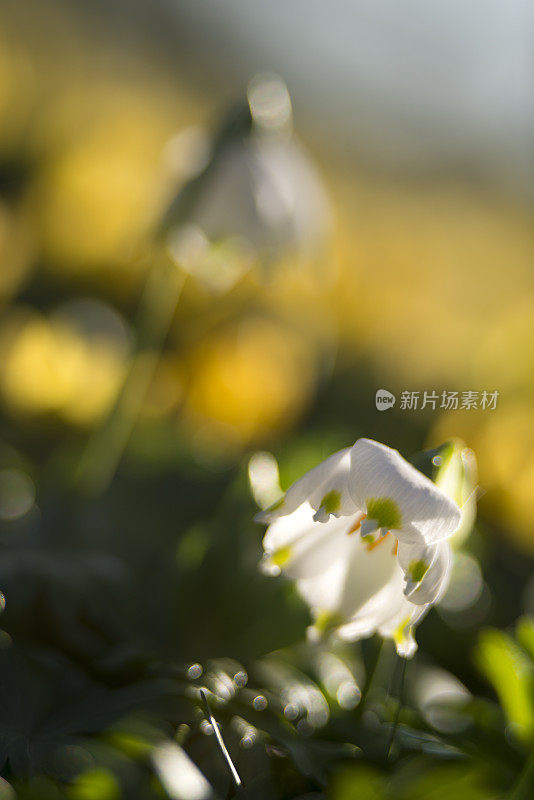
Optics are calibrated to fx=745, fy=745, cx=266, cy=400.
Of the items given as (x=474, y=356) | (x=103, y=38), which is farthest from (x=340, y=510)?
(x=103, y=38)

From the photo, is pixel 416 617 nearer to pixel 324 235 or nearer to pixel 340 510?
pixel 340 510

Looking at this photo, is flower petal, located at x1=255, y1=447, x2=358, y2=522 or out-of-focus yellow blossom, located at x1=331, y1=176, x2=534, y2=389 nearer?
flower petal, located at x1=255, y1=447, x2=358, y2=522

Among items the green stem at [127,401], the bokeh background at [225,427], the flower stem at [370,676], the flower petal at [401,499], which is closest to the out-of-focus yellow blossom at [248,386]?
the bokeh background at [225,427]

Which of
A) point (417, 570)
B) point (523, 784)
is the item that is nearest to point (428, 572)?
point (417, 570)

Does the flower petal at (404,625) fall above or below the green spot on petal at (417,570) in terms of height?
below

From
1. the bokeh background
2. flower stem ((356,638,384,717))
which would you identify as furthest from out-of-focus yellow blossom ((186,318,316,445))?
flower stem ((356,638,384,717))

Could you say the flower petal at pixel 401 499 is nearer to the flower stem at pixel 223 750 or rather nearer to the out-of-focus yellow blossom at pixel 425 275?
the flower stem at pixel 223 750

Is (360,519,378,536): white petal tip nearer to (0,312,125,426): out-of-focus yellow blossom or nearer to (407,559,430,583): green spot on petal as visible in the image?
(407,559,430,583): green spot on petal

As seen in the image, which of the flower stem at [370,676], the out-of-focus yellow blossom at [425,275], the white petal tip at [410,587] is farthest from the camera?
the out-of-focus yellow blossom at [425,275]
